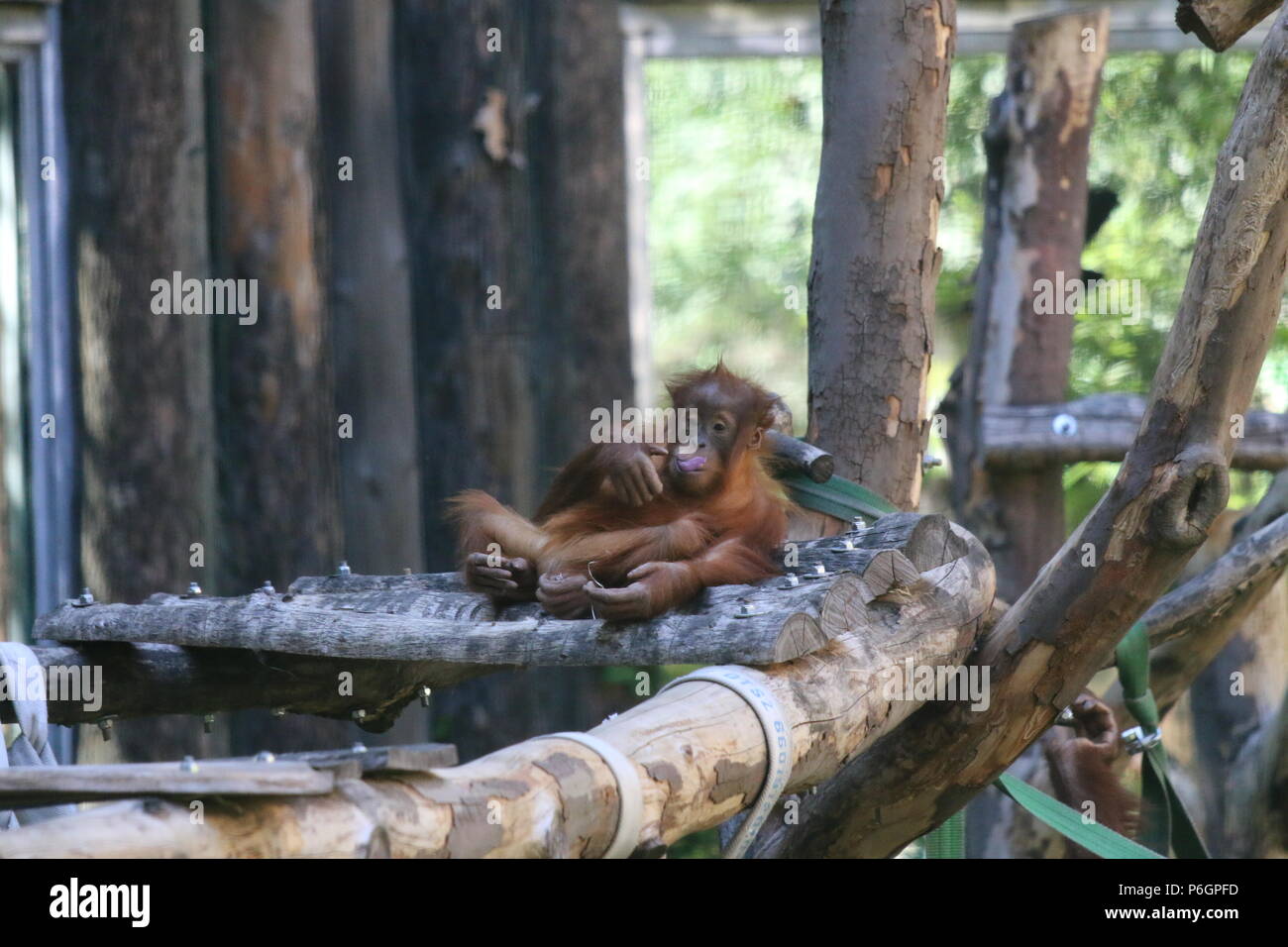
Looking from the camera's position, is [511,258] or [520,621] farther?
[511,258]

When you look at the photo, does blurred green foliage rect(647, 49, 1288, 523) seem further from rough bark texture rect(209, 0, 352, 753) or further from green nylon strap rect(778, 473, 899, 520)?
green nylon strap rect(778, 473, 899, 520)

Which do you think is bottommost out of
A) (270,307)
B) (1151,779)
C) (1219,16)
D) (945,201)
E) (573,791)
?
(1151,779)

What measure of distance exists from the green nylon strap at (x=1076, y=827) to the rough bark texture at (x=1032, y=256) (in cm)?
197

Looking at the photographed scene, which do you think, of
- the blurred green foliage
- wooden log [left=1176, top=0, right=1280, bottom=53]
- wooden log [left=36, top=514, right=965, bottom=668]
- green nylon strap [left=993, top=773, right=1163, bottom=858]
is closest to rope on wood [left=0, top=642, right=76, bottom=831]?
wooden log [left=36, top=514, right=965, bottom=668]

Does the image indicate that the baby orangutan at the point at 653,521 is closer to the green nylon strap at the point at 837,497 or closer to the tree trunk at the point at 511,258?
the green nylon strap at the point at 837,497

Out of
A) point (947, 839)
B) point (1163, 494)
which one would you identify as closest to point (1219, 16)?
point (1163, 494)

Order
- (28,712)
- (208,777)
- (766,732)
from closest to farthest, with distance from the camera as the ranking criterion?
(208,777) → (766,732) → (28,712)

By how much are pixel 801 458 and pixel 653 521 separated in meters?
0.33

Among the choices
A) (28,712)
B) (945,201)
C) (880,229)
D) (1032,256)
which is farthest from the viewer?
(945,201)

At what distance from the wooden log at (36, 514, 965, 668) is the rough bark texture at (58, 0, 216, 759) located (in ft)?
5.35

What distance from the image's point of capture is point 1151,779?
126 inches

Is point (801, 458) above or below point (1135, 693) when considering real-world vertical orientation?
above

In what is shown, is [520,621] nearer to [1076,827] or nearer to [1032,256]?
[1076,827]
